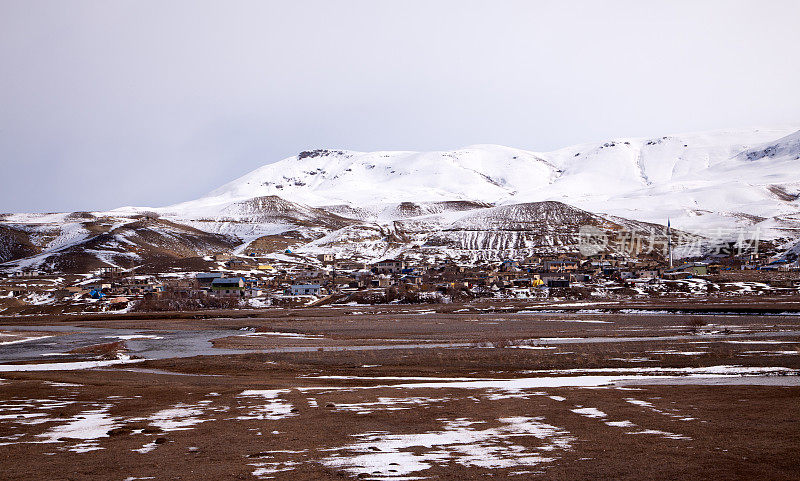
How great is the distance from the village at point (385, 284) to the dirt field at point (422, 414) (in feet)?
207

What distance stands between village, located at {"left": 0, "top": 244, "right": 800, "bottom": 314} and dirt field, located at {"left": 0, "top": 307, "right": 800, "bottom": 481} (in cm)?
6321

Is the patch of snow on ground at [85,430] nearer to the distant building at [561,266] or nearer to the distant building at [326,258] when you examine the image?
the distant building at [561,266]

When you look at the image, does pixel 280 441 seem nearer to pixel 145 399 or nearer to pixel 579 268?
pixel 145 399

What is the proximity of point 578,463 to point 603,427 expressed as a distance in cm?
367

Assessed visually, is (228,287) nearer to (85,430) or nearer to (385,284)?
(385,284)

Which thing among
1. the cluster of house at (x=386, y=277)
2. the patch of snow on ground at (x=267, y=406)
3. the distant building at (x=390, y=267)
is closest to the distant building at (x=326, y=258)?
the cluster of house at (x=386, y=277)

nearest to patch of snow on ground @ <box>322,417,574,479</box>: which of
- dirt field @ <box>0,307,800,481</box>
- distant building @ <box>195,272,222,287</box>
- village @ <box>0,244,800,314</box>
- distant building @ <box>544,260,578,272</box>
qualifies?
dirt field @ <box>0,307,800,481</box>

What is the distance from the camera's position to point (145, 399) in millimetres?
21469

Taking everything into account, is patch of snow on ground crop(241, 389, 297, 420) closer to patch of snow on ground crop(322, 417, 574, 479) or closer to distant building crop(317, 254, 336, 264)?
patch of snow on ground crop(322, 417, 574, 479)

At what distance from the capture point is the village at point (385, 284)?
99812 mm

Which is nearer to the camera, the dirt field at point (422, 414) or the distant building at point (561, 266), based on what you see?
the dirt field at point (422, 414)

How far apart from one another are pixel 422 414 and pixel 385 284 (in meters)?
98.1

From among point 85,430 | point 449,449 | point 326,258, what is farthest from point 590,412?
point 326,258

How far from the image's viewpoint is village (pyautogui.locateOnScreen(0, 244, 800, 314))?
9981 cm
